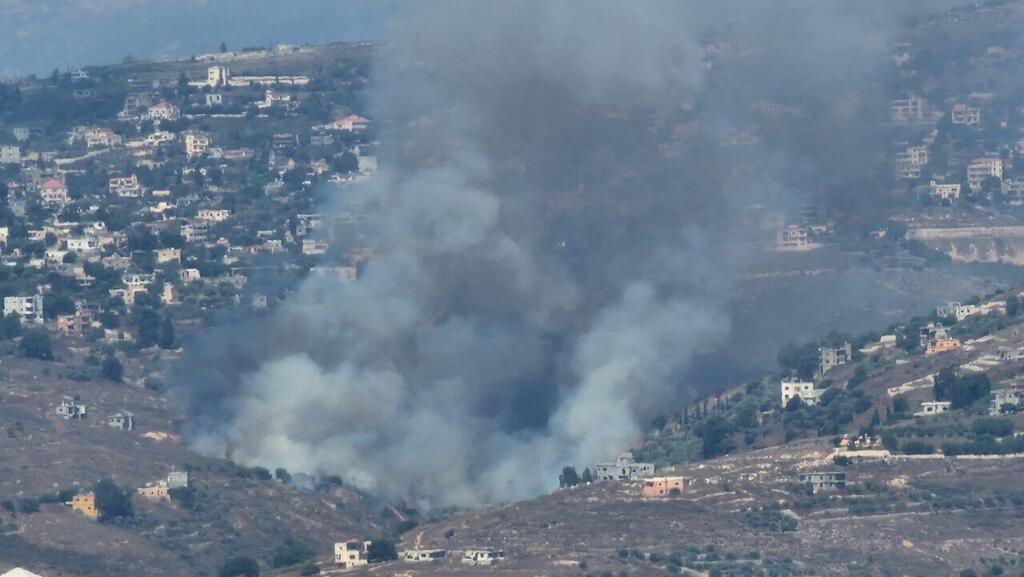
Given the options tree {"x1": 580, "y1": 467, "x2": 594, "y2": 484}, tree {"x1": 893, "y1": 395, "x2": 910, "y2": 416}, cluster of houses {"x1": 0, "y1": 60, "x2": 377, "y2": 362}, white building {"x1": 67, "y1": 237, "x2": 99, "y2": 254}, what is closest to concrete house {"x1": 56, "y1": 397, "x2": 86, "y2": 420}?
cluster of houses {"x1": 0, "y1": 60, "x2": 377, "y2": 362}

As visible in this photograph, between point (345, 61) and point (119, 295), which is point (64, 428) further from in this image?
point (345, 61)

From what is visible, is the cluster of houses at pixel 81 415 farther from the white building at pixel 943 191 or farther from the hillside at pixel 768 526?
the white building at pixel 943 191

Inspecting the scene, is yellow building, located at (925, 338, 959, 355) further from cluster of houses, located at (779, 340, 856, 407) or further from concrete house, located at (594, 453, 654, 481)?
concrete house, located at (594, 453, 654, 481)

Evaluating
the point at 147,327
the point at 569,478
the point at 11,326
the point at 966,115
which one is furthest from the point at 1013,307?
the point at 966,115

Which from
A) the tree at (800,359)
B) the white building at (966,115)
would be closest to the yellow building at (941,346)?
the tree at (800,359)

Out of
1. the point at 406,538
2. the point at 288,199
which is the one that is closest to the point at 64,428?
the point at 406,538
